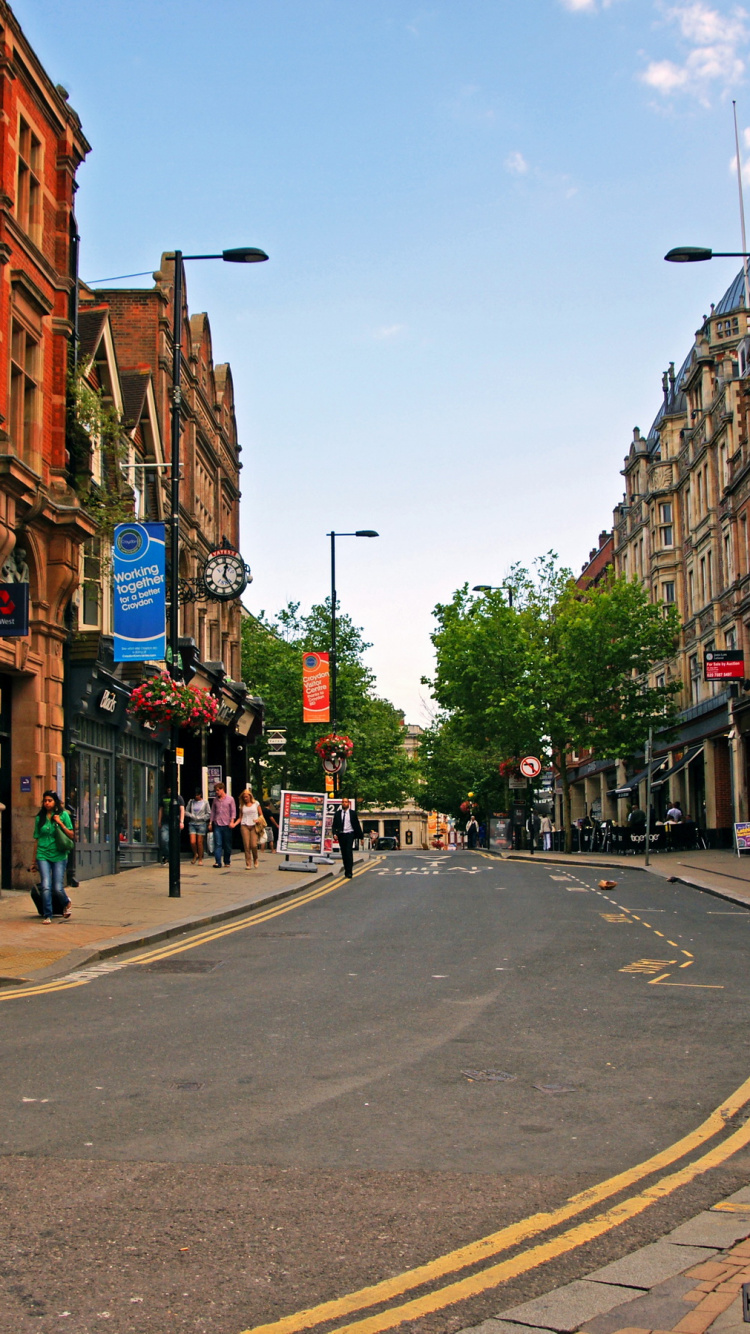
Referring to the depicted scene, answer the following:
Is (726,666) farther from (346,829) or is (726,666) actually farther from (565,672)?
(346,829)

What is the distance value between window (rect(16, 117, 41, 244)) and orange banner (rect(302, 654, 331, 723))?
18.5 m

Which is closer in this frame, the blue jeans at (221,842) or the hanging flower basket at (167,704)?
the hanging flower basket at (167,704)

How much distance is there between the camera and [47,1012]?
10117mm

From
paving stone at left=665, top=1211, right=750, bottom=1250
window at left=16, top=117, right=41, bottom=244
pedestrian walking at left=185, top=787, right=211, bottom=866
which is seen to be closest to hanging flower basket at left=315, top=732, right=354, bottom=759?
pedestrian walking at left=185, top=787, right=211, bottom=866

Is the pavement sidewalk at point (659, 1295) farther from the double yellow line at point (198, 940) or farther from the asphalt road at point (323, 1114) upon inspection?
the double yellow line at point (198, 940)

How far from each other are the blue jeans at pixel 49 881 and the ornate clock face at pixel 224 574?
642 inches

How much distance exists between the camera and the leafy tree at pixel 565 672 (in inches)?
1916

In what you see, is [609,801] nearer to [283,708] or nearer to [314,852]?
[283,708]

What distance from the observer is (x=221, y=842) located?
28656 millimetres

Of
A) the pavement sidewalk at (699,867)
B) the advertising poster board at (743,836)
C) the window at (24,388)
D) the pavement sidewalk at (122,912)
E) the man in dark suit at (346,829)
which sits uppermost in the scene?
the window at (24,388)

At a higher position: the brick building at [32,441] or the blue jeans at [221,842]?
the brick building at [32,441]

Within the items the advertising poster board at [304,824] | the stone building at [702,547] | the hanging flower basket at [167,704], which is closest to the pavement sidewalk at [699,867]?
the stone building at [702,547]

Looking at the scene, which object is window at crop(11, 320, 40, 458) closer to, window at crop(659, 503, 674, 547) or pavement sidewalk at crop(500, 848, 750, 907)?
pavement sidewalk at crop(500, 848, 750, 907)

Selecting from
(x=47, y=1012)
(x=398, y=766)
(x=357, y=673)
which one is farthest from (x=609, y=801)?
(x=47, y=1012)
